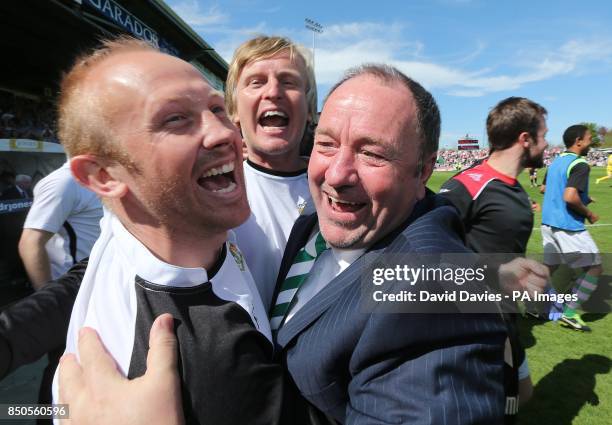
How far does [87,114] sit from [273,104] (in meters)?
1.17

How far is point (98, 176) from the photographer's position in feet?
4.33

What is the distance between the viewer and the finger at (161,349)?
1116mm

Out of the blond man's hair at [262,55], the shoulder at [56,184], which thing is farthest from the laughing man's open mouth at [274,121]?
the shoulder at [56,184]

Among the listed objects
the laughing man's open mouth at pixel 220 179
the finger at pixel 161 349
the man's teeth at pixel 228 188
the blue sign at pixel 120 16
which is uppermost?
the blue sign at pixel 120 16

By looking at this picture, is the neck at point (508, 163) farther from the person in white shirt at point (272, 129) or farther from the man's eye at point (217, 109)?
the man's eye at point (217, 109)

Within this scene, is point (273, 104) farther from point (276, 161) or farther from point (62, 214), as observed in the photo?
point (62, 214)

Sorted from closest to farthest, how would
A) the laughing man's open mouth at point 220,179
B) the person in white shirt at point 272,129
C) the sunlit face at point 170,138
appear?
the sunlit face at point 170,138
the laughing man's open mouth at point 220,179
the person in white shirt at point 272,129

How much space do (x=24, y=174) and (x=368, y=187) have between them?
6.28 meters

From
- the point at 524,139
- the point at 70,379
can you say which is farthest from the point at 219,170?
the point at 524,139

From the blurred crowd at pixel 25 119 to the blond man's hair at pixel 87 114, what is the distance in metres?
9.68

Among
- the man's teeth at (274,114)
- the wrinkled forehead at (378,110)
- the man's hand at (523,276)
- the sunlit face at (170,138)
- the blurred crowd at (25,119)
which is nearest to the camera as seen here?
the sunlit face at (170,138)

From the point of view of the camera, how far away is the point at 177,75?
1289 millimetres

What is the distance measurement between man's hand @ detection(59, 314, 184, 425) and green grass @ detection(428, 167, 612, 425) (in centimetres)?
358

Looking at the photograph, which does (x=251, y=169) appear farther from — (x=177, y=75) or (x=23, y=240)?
(x=23, y=240)
